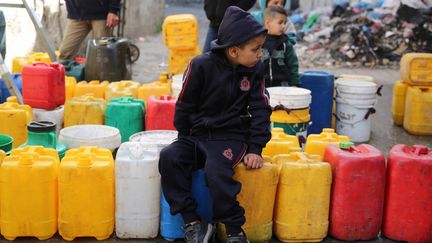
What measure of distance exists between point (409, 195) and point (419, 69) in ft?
11.1

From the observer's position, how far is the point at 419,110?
7.28 m

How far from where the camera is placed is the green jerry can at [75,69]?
8.06 meters

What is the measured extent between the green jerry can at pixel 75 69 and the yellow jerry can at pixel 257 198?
4362 mm

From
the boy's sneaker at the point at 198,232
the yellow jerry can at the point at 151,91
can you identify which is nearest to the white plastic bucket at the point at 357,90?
the yellow jerry can at the point at 151,91

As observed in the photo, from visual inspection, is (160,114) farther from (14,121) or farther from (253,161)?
(253,161)

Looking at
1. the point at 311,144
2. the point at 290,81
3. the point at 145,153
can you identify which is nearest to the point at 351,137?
the point at 290,81

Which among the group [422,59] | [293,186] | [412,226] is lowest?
[412,226]

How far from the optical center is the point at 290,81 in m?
6.93

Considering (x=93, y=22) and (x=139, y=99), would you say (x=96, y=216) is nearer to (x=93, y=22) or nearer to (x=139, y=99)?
(x=139, y=99)

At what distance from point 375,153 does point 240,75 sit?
1.05 meters

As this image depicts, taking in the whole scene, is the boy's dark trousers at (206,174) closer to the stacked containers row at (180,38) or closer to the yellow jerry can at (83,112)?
the yellow jerry can at (83,112)

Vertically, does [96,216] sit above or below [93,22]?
below

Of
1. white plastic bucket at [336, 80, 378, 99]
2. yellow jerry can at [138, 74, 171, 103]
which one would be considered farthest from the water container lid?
white plastic bucket at [336, 80, 378, 99]

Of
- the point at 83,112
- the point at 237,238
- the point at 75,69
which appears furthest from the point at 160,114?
the point at 75,69
